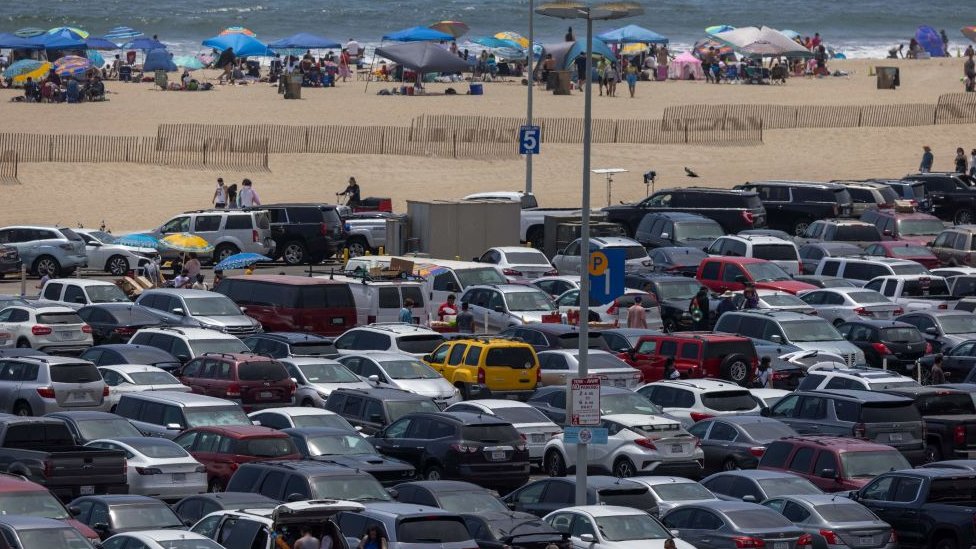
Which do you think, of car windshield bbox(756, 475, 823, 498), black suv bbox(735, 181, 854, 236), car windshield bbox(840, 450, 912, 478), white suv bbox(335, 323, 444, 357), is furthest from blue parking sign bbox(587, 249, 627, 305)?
black suv bbox(735, 181, 854, 236)

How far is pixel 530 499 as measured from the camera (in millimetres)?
21062

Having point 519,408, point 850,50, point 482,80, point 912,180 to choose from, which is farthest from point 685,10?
point 519,408

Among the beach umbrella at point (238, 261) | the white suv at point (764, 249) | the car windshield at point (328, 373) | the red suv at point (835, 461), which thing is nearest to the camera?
the red suv at point (835, 461)

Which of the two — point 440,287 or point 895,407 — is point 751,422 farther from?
point 440,287

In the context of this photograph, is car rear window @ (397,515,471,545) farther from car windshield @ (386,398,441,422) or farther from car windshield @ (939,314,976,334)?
car windshield @ (939,314,976,334)

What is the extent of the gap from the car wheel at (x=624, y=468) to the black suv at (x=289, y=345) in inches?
299

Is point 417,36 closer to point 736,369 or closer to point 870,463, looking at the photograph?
point 736,369

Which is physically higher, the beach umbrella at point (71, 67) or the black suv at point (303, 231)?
the beach umbrella at point (71, 67)

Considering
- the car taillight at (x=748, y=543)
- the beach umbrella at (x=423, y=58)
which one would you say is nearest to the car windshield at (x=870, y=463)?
the car taillight at (x=748, y=543)

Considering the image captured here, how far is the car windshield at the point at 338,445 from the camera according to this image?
2267 cm

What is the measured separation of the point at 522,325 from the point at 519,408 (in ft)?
24.3

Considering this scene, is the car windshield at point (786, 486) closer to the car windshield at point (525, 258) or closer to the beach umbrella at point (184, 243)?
the car windshield at point (525, 258)

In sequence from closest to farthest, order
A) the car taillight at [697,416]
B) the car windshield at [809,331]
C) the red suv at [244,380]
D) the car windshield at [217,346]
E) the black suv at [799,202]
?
the car taillight at [697,416] < the red suv at [244,380] < the car windshield at [217,346] < the car windshield at [809,331] < the black suv at [799,202]

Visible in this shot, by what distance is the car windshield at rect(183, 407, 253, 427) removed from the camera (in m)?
24.3
